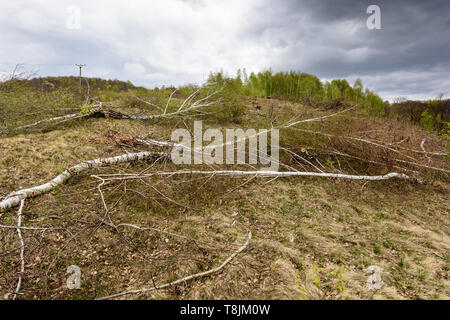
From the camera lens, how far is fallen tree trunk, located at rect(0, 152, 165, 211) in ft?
12.2

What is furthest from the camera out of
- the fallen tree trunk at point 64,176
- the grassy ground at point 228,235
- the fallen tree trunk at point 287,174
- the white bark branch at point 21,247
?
the fallen tree trunk at point 287,174

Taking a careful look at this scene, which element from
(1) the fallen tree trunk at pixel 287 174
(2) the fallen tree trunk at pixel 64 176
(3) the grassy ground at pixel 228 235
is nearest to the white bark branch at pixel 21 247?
(3) the grassy ground at pixel 228 235

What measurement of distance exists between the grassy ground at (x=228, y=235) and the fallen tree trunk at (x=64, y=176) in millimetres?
142

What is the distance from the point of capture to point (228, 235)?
141 inches

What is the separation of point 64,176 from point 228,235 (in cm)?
337

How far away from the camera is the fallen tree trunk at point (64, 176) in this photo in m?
3.72

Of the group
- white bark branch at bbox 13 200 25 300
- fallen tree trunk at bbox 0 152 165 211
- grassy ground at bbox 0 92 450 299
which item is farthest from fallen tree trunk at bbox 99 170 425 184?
white bark branch at bbox 13 200 25 300

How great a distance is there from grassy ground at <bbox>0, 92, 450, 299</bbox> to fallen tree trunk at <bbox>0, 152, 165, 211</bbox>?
142mm

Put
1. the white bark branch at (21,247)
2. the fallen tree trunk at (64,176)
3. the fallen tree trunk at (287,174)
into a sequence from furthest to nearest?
the fallen tree trunk at (287,174) < the fallen tree trunk at (64,176) < the white bark branch at (21,247)

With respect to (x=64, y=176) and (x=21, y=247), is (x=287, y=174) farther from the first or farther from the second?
(x=21, y=247)

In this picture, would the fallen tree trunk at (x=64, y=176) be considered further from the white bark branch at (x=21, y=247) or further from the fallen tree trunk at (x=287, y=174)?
the fallen tree trunk at (x=287, y=174)

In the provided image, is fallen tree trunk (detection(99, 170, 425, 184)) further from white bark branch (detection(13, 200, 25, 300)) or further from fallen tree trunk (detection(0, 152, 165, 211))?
white bark branch (detection(13, 200, 25, 300))

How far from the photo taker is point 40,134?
6.56m
